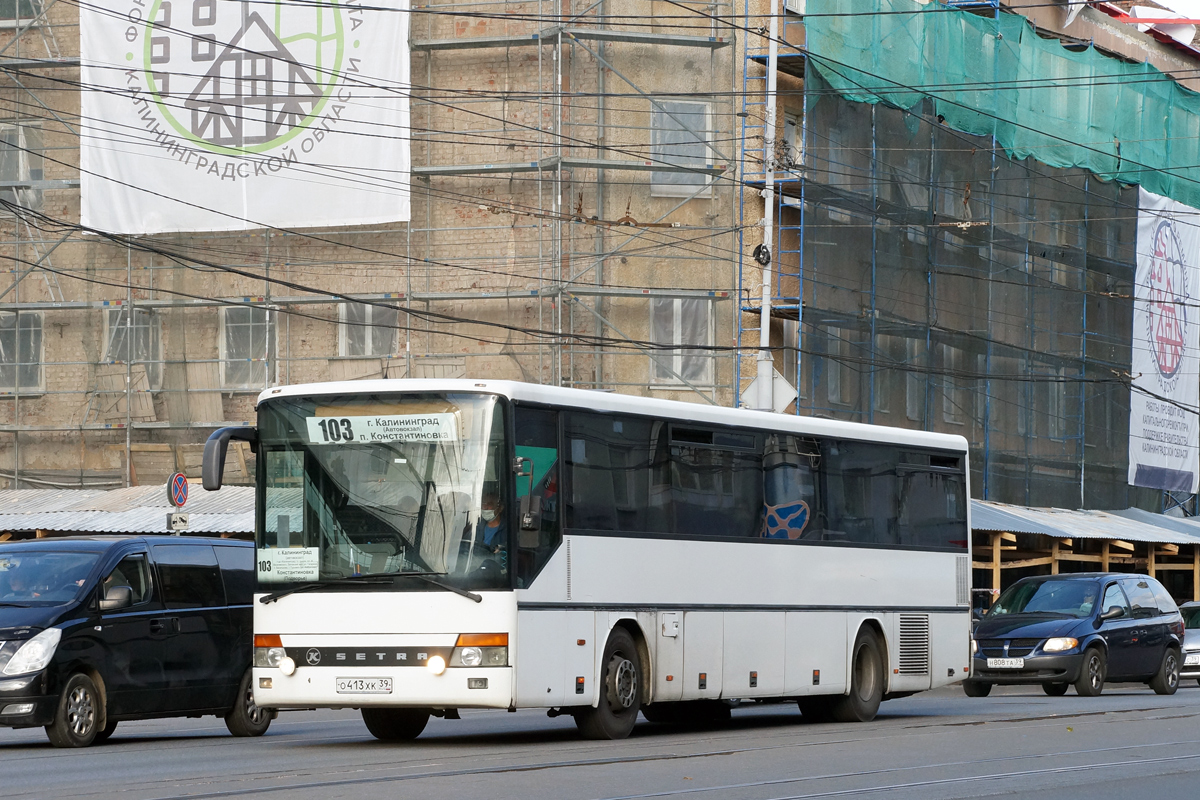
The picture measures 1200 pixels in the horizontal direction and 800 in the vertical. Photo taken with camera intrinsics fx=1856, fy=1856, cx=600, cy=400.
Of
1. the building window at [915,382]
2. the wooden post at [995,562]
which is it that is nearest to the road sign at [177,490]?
the wooden post at [995,562]

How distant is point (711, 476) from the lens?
52.5 feet

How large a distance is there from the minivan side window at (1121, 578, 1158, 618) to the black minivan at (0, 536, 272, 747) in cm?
1298

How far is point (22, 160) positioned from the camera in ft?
113

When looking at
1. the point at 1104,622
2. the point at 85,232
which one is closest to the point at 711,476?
the point at 1104,622

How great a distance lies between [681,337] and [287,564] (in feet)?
62.9

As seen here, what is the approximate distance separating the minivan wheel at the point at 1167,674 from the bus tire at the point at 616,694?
12.4 meters

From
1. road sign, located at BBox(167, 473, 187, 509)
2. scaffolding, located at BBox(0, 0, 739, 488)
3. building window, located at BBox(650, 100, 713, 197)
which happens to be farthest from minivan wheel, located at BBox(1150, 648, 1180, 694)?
road sign, located at BBox(167, 473, 187, 509)

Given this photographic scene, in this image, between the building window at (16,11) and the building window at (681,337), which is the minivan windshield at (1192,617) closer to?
the building window at (681,337)

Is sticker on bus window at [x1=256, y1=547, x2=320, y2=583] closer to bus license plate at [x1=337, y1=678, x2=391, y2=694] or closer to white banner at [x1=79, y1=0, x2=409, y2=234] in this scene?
bus license plate at [x1=337, y1=678, x2=391, y2=694]

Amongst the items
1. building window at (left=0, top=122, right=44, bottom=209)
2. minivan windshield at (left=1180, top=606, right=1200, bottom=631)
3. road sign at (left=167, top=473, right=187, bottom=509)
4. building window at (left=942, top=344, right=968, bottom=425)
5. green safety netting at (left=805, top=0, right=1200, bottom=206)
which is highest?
green safety netting at (left=805, top=0, right=1200, bottom=206)

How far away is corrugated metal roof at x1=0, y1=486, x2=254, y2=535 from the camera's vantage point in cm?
2981

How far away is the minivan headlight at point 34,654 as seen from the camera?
46.7ft

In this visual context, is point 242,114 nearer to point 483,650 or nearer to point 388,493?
point 388,493

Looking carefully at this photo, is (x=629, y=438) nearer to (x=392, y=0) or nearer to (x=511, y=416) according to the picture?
(x=511, y=416)
